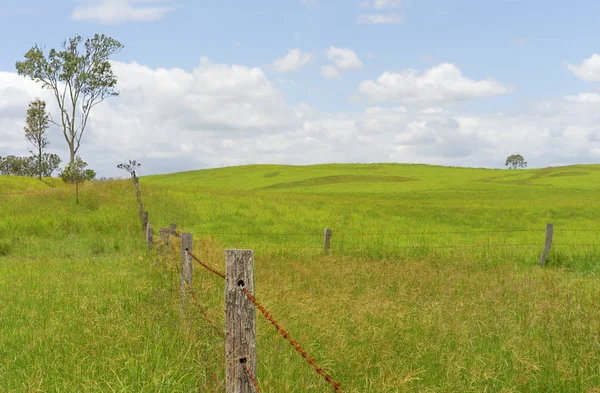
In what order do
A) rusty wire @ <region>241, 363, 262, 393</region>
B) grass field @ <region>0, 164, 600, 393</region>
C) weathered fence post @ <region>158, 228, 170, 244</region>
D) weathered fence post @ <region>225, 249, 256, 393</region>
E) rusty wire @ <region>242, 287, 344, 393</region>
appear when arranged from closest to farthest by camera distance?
rusty wire @ <region>242, 287, 344, 393</region> → rusty wire @ <region>241, 363, 262, 393</region> → weathered fence post @ <region>225, 249, 256, 393</region> → grass field @ <region>0, 164, 600, 393</region> → weathered fence post @ <region>158, 228, 170, 244</region>

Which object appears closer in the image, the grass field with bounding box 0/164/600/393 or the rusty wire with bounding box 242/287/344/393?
the rusty wire with bounding box 242/287/344/393

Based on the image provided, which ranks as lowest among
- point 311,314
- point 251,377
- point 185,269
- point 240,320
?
point 311,314

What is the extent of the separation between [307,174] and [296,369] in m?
81.5

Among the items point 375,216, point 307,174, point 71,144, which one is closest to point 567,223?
point 375,216

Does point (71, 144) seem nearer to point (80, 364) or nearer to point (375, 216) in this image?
point (375, 216)

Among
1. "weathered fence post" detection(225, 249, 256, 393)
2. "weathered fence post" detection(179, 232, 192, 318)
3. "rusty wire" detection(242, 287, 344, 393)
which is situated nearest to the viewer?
"rusty wire" detection(242, 287, 344, 393)

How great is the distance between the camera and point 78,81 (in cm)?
4591

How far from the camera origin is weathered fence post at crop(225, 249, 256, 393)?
3.43 m

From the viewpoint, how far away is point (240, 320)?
3.48 m

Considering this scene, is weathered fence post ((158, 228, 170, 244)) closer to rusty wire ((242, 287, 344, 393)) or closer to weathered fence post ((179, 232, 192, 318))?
weathered fence post ((179, 232, 192, 318))

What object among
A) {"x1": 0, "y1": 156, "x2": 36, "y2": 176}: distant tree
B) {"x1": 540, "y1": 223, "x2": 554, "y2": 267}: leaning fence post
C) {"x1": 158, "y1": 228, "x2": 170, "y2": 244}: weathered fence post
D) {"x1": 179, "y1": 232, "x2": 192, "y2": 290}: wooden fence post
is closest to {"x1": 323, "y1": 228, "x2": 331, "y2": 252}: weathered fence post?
{"x1": 540, "y1": 223, "x2": 554, "y2": 267}: leaning fence post

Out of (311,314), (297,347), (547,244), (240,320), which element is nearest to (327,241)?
(547,244)

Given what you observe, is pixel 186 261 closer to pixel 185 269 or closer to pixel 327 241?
pixel 185 269

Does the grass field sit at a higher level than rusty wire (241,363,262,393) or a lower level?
lower
